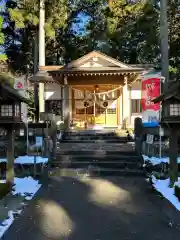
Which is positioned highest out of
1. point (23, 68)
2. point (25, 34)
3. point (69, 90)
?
point (25, 34)

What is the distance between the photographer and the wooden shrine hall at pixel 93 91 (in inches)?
711

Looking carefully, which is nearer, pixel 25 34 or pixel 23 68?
pixel 25 34

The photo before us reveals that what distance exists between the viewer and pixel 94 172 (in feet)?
34.0

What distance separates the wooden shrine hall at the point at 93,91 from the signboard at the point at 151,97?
18.3ft

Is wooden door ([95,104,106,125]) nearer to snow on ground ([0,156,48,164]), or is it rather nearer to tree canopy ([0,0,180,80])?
tree canopy ([0,0,180,80])

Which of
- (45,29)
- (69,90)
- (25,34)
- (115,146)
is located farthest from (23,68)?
(115,146)

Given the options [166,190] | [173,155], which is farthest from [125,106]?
[166,190]

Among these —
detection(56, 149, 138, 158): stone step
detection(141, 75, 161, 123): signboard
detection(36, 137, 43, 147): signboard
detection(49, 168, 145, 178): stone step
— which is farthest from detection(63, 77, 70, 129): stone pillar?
detection(49, 168, 145, 178): stone step

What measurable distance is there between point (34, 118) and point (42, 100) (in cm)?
364

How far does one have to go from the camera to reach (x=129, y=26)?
26.4 metres

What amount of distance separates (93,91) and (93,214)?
14.2 metres

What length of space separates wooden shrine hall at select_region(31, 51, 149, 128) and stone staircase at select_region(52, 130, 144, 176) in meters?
2.83

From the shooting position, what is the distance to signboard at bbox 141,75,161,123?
11.7 meters

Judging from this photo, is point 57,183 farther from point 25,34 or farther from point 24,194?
point 25,34
